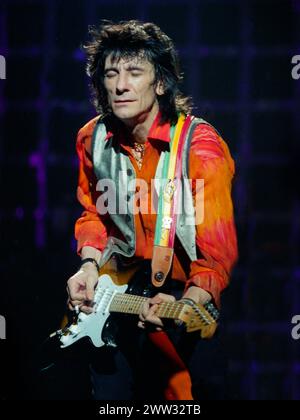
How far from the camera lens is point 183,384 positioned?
9.44ft

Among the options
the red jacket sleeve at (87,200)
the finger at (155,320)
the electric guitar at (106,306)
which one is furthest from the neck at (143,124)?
the finger at (155,320)

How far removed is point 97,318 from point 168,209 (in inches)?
21.0

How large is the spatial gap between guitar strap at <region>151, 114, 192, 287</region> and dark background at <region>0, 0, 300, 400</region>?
34 cm

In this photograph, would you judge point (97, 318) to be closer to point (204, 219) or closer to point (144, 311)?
point (144, 311)

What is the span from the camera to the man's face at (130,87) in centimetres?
288

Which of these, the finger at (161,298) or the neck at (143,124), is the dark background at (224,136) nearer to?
the neck at (143,124)

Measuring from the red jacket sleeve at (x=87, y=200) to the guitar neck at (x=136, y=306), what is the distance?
283 millimetres

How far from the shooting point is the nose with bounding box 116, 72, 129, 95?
287cm

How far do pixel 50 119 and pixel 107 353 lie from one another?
3.75 ft

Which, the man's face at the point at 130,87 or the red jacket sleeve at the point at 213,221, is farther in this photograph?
the man's face at the point at 130,87

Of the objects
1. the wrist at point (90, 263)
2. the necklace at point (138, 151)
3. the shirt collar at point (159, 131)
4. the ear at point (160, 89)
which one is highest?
the ear at point (160, 89)

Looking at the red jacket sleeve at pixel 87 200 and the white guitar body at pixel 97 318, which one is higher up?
the red jacket sleeve at pixel 87 200

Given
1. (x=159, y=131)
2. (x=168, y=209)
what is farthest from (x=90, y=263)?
(x=159, y=131)

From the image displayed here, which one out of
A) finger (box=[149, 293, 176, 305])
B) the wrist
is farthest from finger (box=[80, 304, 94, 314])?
finger (box=[149, 293, 176, 305])
